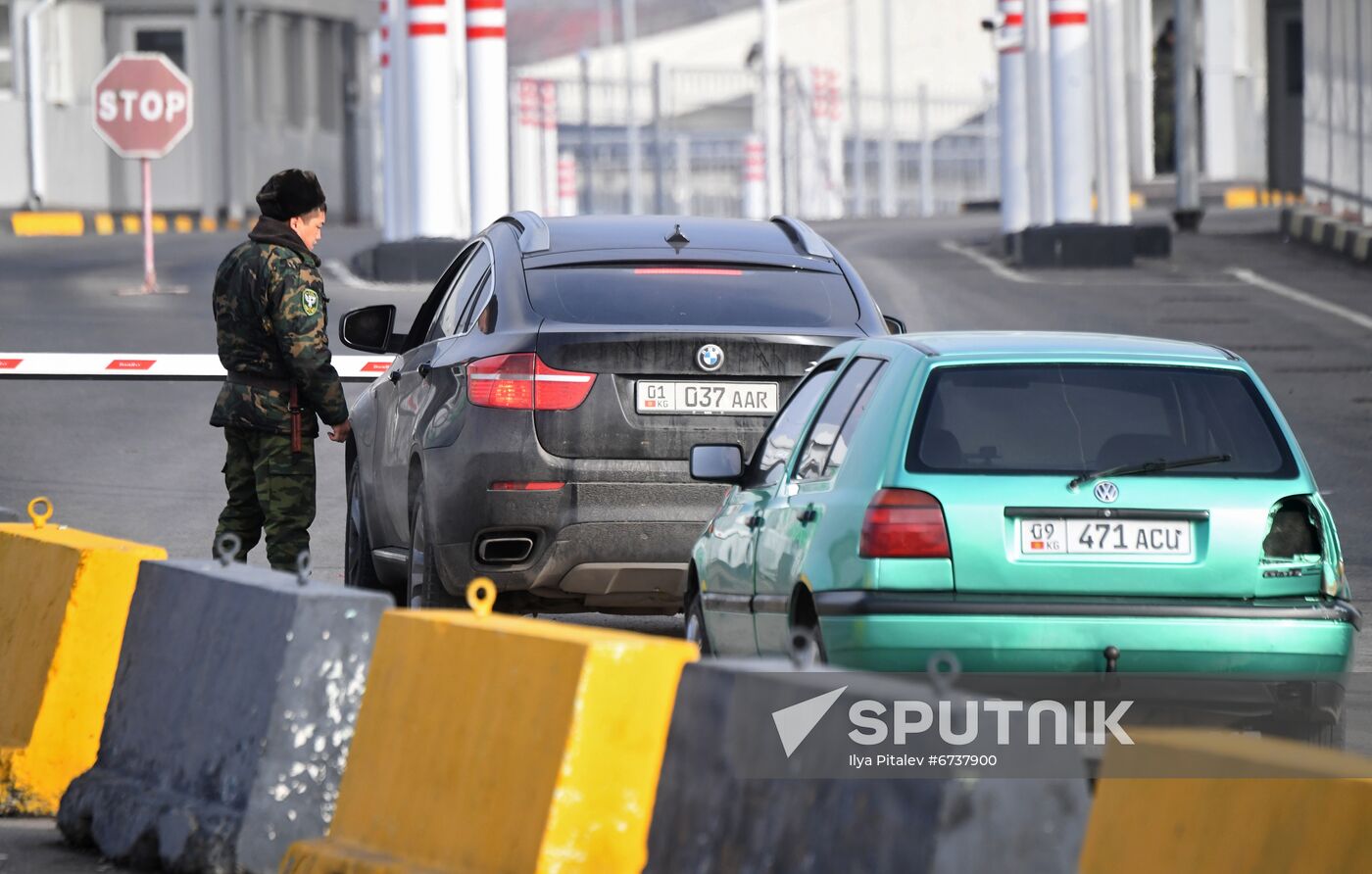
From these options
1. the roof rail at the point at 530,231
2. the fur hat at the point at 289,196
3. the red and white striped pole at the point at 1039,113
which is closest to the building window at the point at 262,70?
the red and white striped pole at the point at 1039,113

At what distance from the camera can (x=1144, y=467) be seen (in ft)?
22.5

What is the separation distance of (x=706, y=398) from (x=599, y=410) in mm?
378

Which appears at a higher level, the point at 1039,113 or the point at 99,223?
the point at 1039,113

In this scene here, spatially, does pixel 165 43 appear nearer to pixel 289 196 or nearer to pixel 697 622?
pixel 289 196

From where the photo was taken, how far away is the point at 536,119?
2109 inches

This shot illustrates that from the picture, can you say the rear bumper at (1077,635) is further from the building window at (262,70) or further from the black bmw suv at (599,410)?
the building window at (262,70)

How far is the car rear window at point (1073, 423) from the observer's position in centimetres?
696

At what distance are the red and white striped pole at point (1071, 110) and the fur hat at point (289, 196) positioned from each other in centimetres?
2156

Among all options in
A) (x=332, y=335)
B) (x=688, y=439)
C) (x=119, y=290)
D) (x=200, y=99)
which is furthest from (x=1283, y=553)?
(x=200, y=99)

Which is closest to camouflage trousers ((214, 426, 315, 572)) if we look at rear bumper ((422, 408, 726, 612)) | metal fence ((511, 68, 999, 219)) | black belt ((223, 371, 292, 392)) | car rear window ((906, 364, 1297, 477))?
black belt ((223, 371, 292, 392))

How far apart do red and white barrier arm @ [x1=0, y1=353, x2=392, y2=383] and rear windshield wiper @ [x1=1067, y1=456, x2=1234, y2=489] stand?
25.5 ft

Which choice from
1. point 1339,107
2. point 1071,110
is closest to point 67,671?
point 1071,110

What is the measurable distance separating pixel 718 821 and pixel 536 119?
163ft

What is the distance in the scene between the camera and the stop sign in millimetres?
29719
